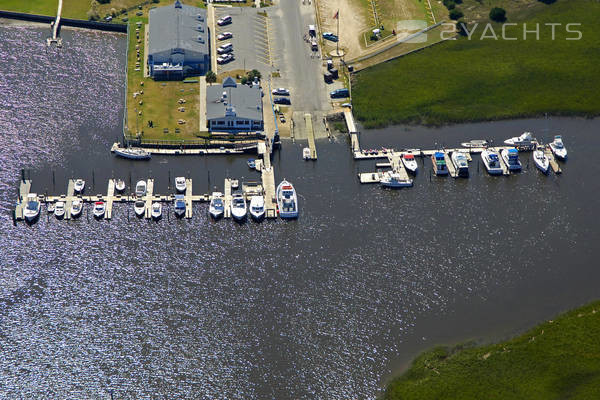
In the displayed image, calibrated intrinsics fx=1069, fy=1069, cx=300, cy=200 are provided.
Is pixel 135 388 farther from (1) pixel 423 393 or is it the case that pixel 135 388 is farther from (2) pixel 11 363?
(1) pixel 423 393

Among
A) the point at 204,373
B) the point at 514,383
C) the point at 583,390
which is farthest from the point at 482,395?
the point at 204,373

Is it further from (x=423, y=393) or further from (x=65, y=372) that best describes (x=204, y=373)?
(x=423, y=393)

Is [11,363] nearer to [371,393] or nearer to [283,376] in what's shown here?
[283,376]

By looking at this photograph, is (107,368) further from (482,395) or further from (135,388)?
(482,395)

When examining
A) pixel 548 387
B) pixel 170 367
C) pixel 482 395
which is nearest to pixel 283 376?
pixel 170 367

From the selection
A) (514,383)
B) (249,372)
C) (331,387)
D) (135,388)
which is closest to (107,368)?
(135,388)
